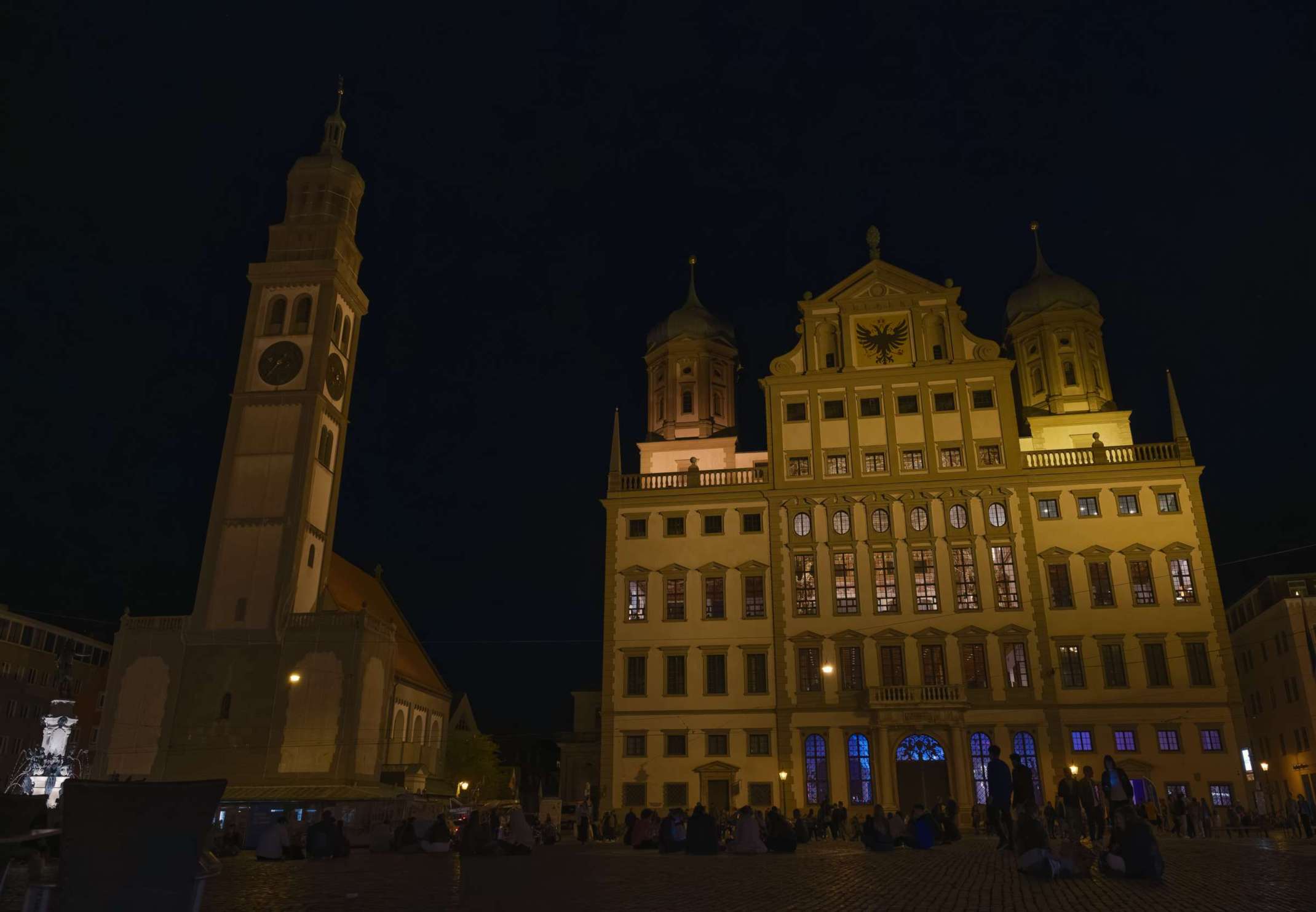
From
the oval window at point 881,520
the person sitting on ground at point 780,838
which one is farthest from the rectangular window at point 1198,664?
the person sitting on ground at point 780,838

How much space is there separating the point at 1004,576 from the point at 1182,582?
7.32 m

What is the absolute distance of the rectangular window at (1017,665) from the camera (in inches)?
1620

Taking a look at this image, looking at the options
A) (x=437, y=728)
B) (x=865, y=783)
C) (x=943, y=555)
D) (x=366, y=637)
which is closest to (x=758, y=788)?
(x=865, y=783)

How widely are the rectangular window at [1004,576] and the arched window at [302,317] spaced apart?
34059 mm

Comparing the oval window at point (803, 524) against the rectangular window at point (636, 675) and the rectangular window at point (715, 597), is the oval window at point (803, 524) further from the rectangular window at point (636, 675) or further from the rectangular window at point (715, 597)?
the rectangular window at point (636, 675)

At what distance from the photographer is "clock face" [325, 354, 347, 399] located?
47.9 meters

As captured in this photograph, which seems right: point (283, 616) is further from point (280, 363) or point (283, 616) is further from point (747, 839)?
point (747, 839)

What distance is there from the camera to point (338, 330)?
4981cm

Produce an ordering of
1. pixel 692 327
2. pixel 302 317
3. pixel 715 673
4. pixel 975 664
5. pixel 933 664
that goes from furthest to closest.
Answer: pixel 692 327, pixel 302 317, pixel 715 673, pixel 933 664, pixel 975 664

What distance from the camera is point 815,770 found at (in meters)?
41.2

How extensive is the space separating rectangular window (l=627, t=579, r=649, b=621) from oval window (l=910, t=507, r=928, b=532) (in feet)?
40.4

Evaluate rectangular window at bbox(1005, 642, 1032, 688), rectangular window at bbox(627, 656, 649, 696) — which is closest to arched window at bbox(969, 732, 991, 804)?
rectangular window at bbox(1005, 642, 1032, 688)

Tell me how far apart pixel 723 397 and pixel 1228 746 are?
30.3m

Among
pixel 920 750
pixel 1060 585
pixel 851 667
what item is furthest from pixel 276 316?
pixel 1060 585
